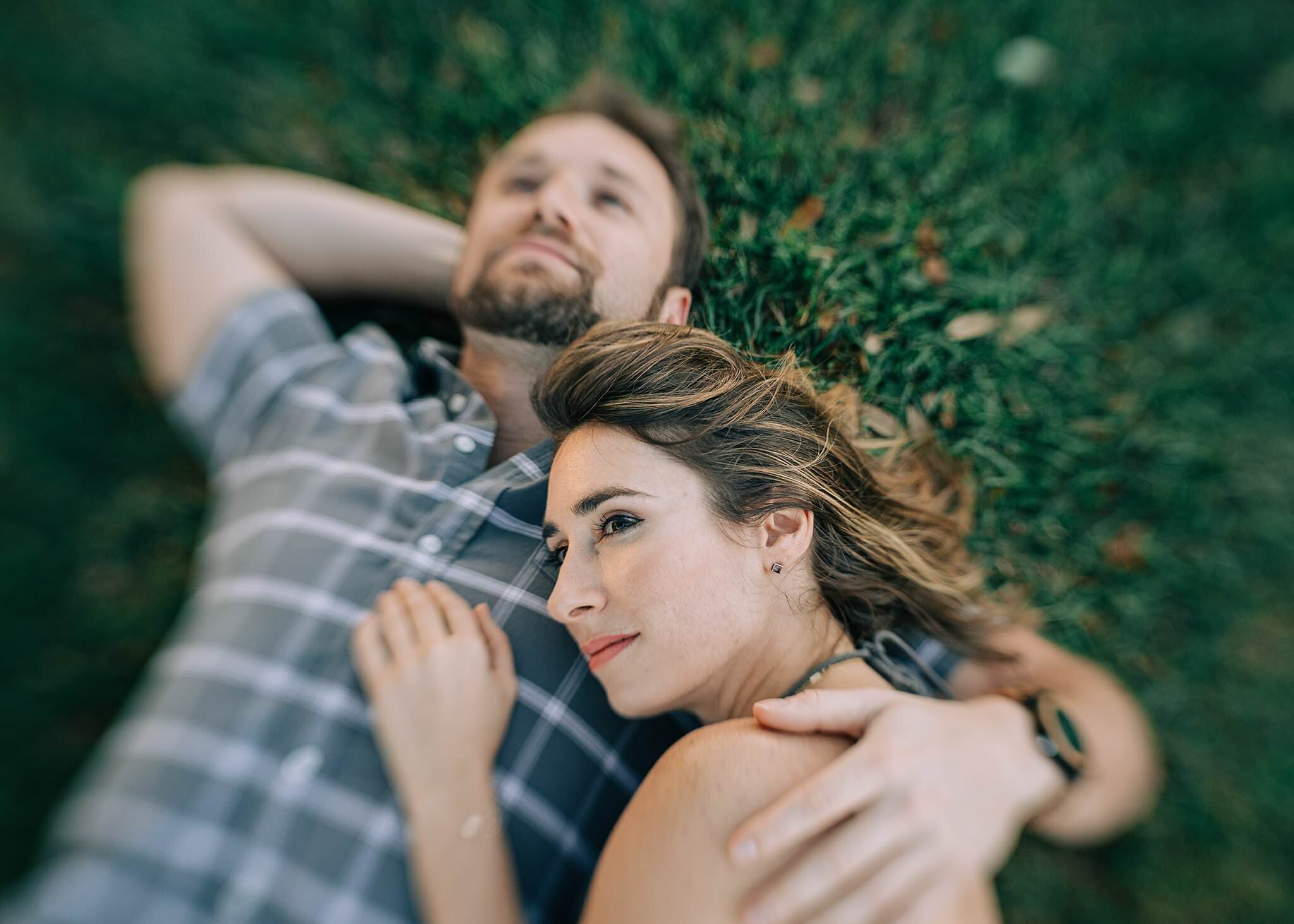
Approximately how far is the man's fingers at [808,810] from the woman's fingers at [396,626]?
2.38 ft

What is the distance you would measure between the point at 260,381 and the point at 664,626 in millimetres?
1339

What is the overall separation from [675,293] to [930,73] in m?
1.86

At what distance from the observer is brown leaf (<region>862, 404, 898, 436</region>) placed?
1.62 metres

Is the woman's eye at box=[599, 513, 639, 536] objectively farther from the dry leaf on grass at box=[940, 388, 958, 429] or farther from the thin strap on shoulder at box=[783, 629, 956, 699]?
the dry leaf on grass at box=[940, 388, 958, 429]

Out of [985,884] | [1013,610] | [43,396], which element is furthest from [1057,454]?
[43,396]

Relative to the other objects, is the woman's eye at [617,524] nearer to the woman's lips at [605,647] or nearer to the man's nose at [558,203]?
the woman's lips at [605,647]

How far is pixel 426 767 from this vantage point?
133cm

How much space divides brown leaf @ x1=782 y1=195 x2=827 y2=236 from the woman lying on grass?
0.66m

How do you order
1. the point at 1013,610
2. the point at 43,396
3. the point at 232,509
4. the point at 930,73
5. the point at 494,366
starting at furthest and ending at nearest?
the point at 930,73
the point at 43,396
the point at 1013,610
the point at 232,509
the point at 494,366

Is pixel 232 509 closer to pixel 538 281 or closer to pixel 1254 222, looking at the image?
pixel 538 281

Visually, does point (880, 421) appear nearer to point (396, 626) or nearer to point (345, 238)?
point (396, 626)

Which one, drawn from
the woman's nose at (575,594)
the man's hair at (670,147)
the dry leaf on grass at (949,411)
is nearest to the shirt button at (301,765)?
the woman's nose at (575,594)

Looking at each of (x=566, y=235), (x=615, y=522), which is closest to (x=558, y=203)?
(x=566, y=235)

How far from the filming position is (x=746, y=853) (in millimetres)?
1087
